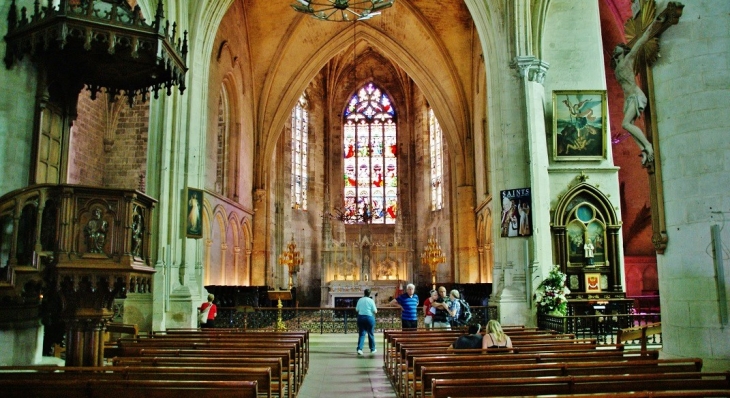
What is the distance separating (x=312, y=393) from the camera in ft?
26.6

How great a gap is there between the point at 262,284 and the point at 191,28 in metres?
12.5

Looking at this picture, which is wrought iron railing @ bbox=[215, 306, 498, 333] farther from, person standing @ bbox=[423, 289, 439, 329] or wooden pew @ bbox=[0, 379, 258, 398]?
wooden pew @ bbox=[0, 379, 258, 398]

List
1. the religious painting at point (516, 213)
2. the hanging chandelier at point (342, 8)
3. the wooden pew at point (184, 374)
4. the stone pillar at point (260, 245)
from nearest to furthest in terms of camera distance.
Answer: the wooden pew at point (184, 374) < the religious painting at point (516, 213) < the hanging chandelier at point (342, 8) < the stone pillar at point (260, 245)

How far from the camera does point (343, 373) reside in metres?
9.88

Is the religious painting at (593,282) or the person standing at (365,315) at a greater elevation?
the religious painting at (593,282)

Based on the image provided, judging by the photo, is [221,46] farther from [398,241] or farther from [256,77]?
[398,241]

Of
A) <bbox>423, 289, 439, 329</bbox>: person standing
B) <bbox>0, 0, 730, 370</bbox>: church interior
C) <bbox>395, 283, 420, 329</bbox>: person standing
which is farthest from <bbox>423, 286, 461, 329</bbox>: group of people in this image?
<bbox>0, 0, 730, 370</bbox>: church interior

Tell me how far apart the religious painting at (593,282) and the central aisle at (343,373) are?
528 cm

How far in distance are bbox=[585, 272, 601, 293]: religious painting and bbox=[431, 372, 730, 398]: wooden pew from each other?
10345mm

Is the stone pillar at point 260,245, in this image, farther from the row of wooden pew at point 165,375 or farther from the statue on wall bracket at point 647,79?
the statue on wall bracket at point 647,79

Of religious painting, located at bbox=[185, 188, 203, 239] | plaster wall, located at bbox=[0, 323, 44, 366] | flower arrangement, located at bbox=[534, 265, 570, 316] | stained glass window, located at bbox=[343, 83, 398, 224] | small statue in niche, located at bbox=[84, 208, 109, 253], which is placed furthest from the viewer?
stained glass window, located at bbox=[343, 83, 398, 224]

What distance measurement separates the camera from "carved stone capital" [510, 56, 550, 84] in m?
15.3

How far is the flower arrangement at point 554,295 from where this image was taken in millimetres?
13828

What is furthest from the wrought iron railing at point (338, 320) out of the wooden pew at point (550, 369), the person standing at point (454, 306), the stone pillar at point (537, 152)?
the wooden pew at point (550, 369)
